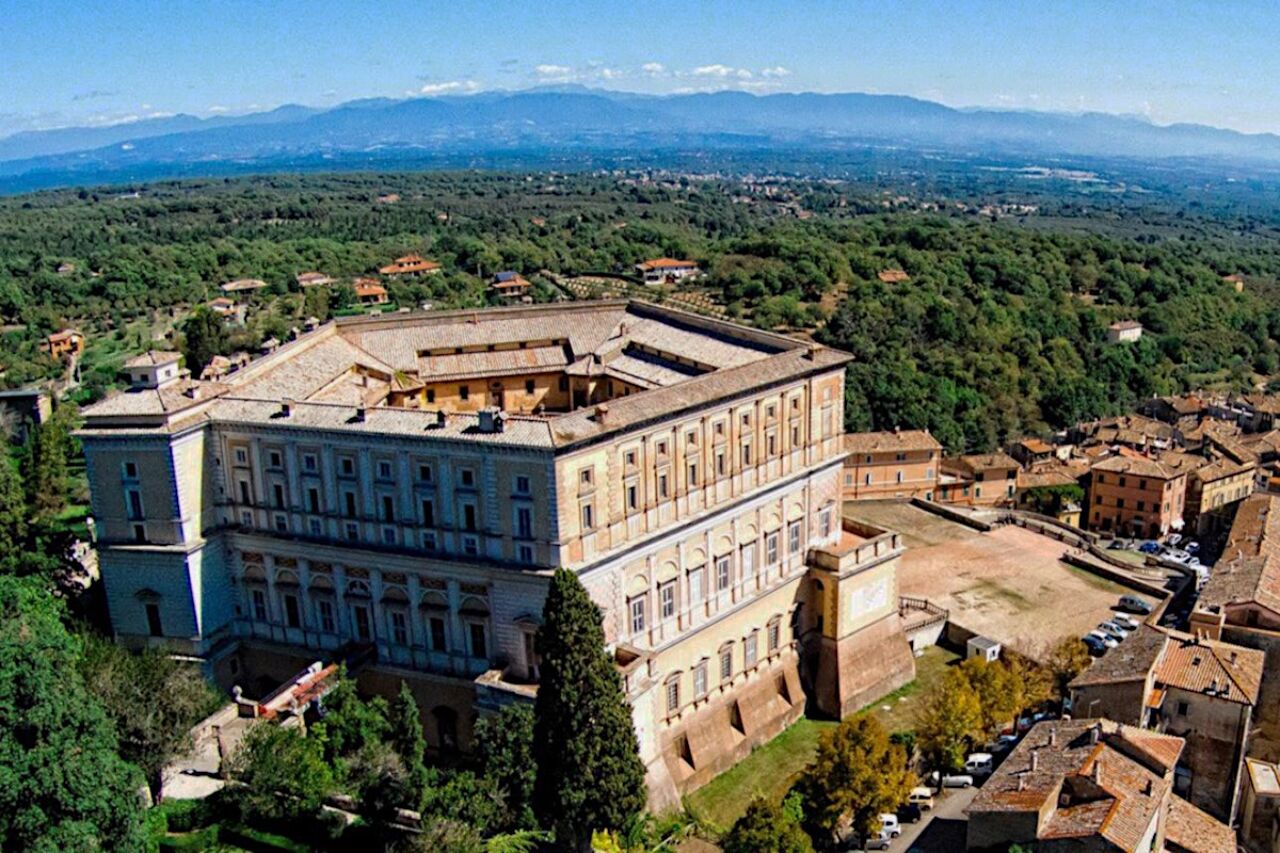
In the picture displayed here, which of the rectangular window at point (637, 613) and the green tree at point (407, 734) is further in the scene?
the rectangular window at point (637, 613)

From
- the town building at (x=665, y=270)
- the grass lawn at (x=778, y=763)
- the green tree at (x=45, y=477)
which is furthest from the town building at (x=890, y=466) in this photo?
the town building at (x=665, y=270)

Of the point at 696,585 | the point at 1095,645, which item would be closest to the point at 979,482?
the point at 1095,645

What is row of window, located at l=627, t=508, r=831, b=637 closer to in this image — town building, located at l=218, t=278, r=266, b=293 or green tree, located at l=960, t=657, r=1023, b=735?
green tree, located at l=960, t=657, r=1023, b=735

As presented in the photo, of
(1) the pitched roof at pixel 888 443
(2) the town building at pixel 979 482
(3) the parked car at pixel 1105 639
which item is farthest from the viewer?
(2) the town building at pixel 979 482

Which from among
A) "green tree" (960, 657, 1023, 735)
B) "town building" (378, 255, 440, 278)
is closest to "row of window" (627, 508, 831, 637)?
"green tree" (960, 657, 1023, 735)

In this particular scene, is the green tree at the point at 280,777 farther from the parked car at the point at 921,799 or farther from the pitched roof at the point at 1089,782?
the parked car at the point at 921,799

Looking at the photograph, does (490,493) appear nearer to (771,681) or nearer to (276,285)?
(771,681)

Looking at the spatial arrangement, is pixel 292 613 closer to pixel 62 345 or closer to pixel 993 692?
pixel 993 692
